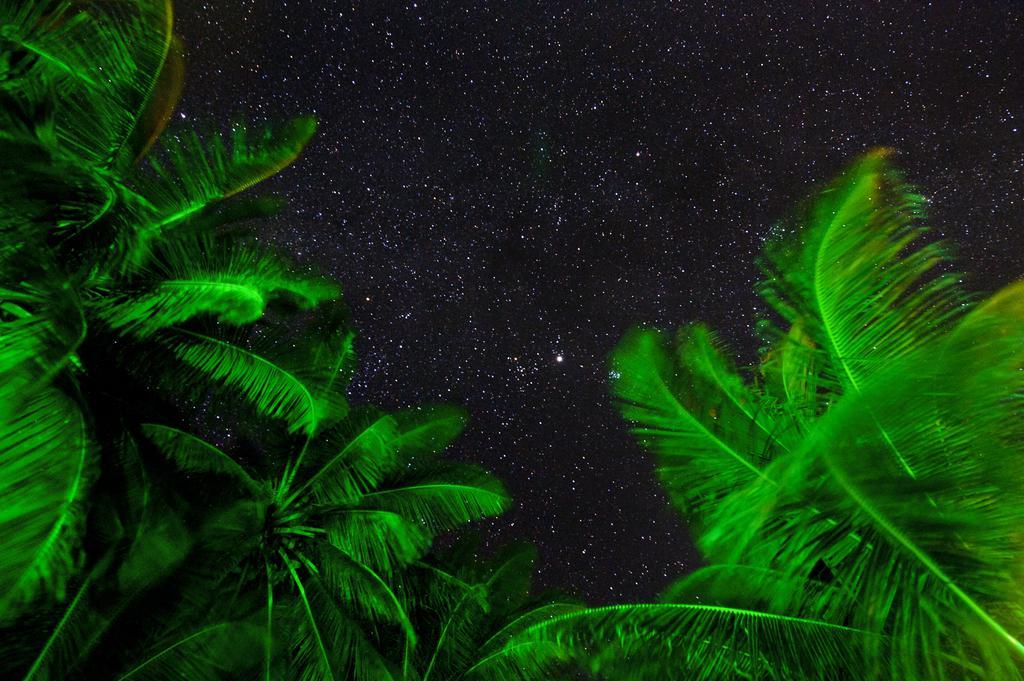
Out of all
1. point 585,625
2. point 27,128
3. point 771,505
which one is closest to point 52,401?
A: point 27,128

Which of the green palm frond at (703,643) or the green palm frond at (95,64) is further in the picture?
the green palm frond at (95,64)

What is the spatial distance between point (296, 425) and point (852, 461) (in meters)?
4.42

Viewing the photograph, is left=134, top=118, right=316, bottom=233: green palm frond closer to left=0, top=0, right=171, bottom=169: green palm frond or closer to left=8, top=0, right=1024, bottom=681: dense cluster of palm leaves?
left=8, top=0, right=1024, bottom=681: dense cluster of palm leaves

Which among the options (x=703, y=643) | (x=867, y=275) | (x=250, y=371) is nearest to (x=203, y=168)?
(x=250, y=371)

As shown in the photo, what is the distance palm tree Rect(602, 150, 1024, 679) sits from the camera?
3125 millimetres

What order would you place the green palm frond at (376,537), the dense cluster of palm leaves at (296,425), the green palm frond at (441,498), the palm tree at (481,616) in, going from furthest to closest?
the green palm frond at (441,498)
the green palm frond at (376,537)
the palm tree at (481,616)
the dense cluster of palm leaves at (296,425)

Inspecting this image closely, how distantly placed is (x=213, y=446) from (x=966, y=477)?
607 centimetres

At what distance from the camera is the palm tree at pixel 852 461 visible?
3.12m

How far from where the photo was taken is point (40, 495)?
3.68 metres

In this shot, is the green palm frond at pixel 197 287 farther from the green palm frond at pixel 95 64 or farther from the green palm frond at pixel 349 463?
the green palm frond at pixel 349 463

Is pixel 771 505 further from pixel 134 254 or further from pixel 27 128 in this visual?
pixel 27 128

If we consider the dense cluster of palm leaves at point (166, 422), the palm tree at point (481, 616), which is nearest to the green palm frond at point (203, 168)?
the dense cluster of palm leaves at point (166, 422)

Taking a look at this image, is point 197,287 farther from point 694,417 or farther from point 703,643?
point 703,643

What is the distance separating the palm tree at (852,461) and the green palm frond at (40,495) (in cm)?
369
